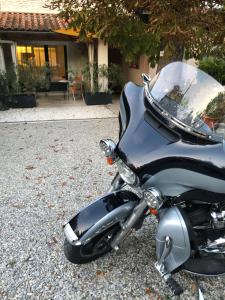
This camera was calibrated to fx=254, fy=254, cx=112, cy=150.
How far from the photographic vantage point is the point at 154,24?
326 cm

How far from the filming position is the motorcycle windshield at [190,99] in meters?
1.52

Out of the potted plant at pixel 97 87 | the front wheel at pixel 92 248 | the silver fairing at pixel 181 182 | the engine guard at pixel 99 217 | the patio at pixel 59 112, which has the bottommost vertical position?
the patio at pixel 59 112

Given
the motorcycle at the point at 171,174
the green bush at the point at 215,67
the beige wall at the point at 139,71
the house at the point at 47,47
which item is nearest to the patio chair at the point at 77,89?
the house at the point at 47,47

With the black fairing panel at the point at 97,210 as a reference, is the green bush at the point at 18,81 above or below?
below

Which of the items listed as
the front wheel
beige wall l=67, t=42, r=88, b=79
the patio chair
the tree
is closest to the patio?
the patio chair

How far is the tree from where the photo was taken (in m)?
3.16

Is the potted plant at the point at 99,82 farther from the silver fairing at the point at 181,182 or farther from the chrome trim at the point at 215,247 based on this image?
the silver fairing at the point at 181,182

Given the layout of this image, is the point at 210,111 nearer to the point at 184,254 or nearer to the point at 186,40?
the point at 184,254

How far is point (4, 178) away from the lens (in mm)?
3666

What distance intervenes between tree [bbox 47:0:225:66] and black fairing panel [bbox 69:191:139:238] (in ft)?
7.08

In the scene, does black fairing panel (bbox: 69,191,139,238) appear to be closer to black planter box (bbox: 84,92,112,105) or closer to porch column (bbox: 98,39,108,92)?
black planter box (bbox: 84,92,112,105)

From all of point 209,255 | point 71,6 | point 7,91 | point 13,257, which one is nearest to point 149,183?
point 209,255

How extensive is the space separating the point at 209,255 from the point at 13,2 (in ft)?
38.2

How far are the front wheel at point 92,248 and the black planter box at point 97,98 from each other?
6797mm
